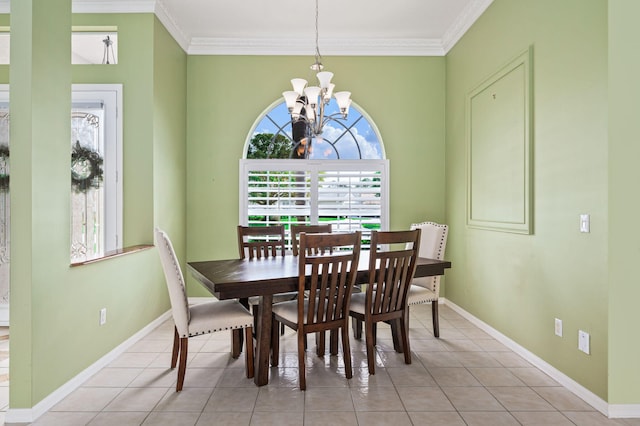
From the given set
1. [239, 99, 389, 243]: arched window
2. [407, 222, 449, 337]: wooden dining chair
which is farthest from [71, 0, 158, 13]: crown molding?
[407, 222, 449, 337]: wooden dining chair

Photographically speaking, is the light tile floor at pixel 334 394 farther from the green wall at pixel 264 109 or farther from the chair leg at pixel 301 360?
the green wall at pixel 264 109

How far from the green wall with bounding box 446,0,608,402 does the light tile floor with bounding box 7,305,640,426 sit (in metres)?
0.31

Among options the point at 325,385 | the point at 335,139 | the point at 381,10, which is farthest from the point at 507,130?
the point at 325,385

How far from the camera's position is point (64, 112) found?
7.89ft

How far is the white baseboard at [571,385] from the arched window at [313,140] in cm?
240

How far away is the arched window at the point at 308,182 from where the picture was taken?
4.67 m

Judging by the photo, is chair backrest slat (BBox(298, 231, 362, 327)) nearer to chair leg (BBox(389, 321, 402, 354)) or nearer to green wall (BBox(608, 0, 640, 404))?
chair leg (BBox(389, 321, 402, 354))

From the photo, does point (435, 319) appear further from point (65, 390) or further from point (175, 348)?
point (65, 390)

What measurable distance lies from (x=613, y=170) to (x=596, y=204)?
204 millimetres

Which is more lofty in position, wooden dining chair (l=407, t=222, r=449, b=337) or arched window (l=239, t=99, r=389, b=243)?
arched window (l=239, t=99, r=389, b=243)

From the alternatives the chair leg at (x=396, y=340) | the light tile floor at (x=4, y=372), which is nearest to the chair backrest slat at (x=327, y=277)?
the chair leg at (x=396, y=340)

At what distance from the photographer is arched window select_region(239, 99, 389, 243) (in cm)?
467

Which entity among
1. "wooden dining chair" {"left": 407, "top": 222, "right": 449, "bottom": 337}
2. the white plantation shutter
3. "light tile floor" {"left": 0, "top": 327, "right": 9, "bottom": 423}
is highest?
the white plantation shutter

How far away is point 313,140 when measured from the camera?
4.80m
